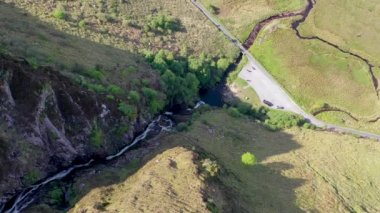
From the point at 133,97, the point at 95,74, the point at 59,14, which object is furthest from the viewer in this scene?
the point at 59,14

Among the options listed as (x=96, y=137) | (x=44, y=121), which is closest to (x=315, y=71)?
(x=96, y=137)

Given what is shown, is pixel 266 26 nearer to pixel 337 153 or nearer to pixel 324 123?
pixel 324 123

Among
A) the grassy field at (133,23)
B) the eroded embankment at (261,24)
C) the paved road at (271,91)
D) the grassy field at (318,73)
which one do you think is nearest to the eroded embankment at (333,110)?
the grassy field at (318,73)

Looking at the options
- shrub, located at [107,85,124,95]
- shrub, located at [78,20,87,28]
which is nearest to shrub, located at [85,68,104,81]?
shrub, located at [107,85,124,95]

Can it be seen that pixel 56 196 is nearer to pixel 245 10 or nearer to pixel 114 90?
pixel 114 90

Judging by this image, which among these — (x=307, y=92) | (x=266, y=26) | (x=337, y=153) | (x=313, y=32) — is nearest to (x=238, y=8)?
(x=266, y=26)

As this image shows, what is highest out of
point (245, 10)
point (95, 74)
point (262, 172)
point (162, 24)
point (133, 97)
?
point (245, 10)
